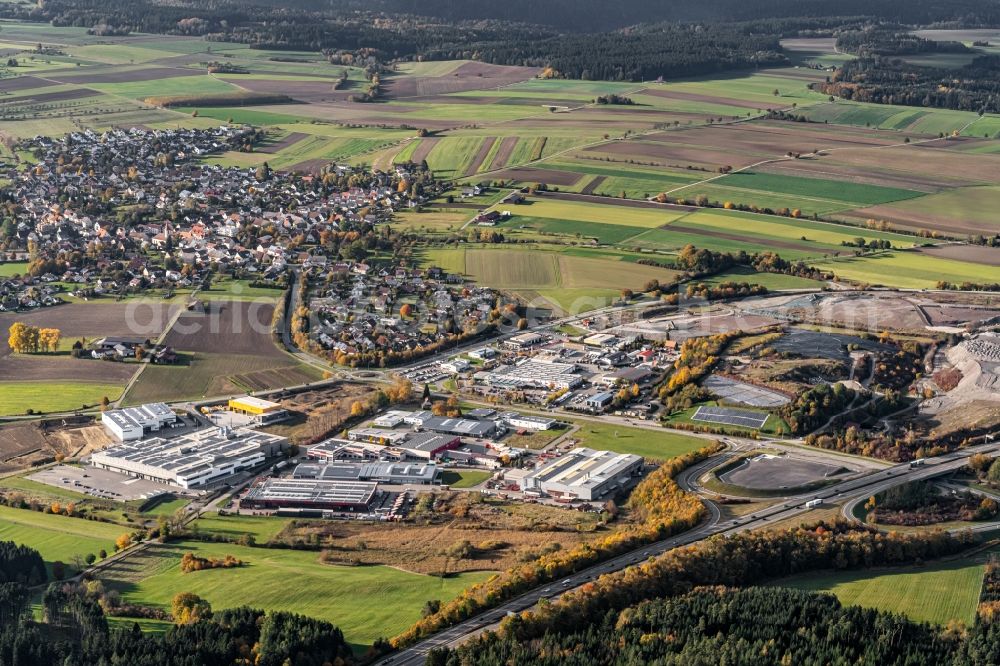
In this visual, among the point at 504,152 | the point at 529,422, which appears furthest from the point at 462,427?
the point at 504,152

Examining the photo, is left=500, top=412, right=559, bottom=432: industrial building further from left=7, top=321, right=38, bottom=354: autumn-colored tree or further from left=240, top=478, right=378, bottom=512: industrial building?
left=7, top=321, right=38, bottom=354: autumn-colored tree

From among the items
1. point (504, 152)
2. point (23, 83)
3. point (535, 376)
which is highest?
point (23, 83)

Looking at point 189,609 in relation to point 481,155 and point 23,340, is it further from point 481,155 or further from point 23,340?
point 481,155

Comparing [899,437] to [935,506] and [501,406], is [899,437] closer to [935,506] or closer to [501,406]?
[935,506]

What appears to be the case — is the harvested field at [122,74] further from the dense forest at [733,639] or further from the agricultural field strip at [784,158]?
the dense forest at [733,639]

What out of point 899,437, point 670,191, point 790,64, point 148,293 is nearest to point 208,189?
point 148,293

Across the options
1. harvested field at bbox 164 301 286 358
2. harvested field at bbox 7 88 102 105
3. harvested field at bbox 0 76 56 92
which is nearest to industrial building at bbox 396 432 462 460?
harvested field at bbox 164 301 286 358

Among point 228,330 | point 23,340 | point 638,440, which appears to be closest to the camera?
point 638,440

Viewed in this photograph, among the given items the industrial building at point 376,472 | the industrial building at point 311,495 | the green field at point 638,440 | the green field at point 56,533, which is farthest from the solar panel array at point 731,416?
the green field at point 56,533
